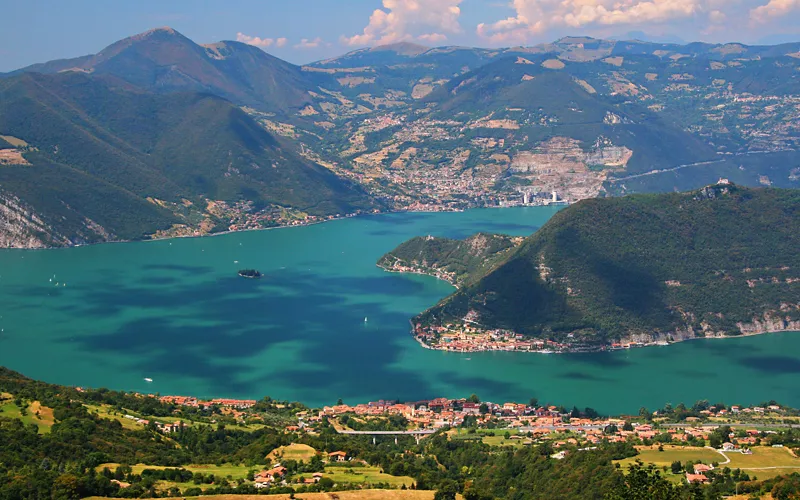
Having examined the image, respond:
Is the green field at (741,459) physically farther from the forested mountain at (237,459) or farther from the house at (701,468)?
the forested mountain at (237,459)

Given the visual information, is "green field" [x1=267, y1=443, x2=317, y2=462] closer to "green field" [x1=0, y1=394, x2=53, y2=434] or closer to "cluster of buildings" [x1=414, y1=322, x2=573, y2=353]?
"green field" [x1=0, y1=394, x2=53, y2=434]

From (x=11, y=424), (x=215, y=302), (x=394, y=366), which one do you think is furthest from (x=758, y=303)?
(x=11, y=424)

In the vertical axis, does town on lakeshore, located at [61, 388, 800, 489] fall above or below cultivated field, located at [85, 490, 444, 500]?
below

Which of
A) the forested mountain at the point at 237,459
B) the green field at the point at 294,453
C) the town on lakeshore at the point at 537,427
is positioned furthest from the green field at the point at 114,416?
the green field at the point at 294,453

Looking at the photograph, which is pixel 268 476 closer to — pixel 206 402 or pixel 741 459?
pixel 741 459

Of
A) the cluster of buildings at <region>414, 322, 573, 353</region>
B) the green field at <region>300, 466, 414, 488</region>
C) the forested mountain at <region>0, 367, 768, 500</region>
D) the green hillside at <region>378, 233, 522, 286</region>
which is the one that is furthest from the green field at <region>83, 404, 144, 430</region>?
the green hillside at <region>378, 233, 522, 286</region>

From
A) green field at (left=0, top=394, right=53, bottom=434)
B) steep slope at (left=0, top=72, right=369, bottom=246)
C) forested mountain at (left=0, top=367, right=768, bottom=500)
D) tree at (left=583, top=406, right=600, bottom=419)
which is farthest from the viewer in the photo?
steep slope at (left=0, top=72, right=369, bottom=246)

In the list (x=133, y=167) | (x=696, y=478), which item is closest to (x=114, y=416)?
(x=696, y=478)
